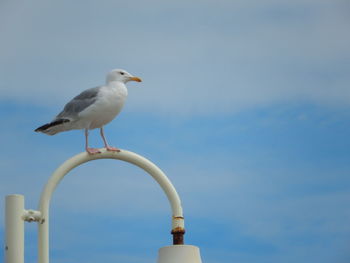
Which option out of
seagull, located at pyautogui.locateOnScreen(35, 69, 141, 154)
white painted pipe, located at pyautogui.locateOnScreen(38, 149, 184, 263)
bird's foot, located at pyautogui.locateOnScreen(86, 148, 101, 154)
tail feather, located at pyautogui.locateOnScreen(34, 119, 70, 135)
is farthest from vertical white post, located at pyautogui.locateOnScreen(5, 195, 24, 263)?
tail feather, located at pyautogui.locateOnScreen(34, 119, 70, 135)

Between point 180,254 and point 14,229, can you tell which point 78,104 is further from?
point 180,254

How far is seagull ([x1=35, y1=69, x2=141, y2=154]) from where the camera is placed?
25.0ft

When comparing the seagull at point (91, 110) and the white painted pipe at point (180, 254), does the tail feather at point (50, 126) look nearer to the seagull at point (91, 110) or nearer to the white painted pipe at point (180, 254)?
the seagull at point (91, 110)

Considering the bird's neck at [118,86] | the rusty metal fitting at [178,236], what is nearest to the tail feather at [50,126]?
the bird's neck at [118,86]

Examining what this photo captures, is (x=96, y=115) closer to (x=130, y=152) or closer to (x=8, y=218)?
(x=130, y=152)

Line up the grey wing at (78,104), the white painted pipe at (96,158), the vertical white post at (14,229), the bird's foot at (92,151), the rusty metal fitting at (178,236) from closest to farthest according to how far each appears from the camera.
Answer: the vertical white post at (14,229) < the white painted pipe at (96,158) < the rusty metal fitting at (178,236) < the bird's foot at (92,151) < the grey wing at (78,104)

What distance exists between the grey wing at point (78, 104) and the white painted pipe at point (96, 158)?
45.6 inches

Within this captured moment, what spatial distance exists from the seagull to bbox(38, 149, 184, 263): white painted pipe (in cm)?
100

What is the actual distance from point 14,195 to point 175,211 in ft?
4.87

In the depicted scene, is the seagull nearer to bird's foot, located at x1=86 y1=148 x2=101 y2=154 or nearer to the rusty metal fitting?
bird's foot, located at x1=86 y1=148 x2=101 y2=154

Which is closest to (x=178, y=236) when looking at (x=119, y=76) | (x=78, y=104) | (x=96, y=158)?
(x=96, y=158)

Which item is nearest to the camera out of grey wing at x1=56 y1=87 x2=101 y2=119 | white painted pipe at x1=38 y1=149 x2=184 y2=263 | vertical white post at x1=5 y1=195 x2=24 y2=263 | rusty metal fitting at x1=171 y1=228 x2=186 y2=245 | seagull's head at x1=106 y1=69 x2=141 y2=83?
vertical white post at x1=5 y1=195 x2=24 y2=263

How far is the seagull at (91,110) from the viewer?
762 cm

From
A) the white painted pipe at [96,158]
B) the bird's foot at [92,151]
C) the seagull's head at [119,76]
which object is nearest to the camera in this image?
the white painted pipe at [96,158]
